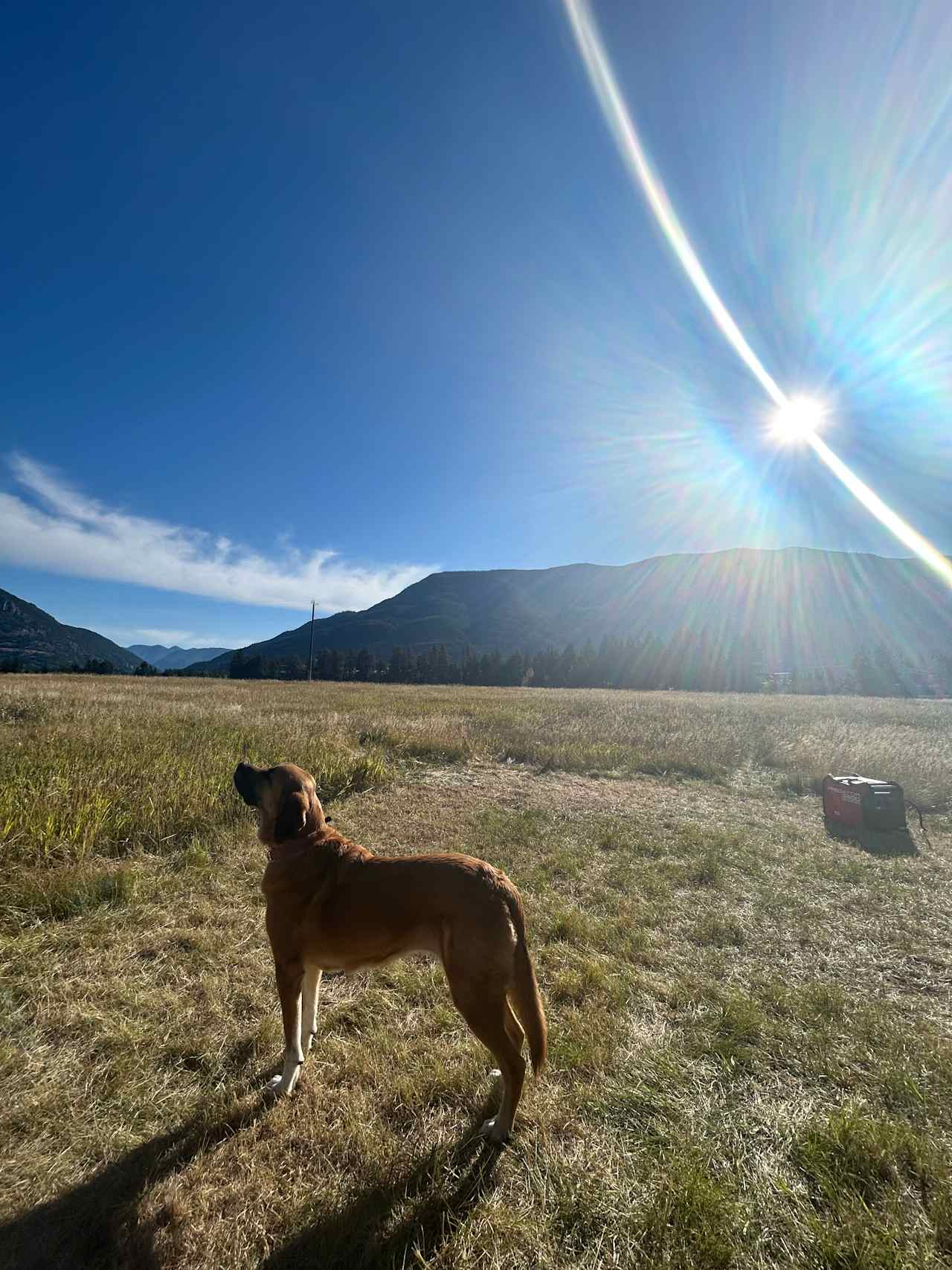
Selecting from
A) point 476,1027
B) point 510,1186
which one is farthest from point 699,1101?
point 476,1027

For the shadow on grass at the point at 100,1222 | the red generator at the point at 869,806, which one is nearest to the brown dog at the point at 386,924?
the shadow on grass at the point at 100,1222

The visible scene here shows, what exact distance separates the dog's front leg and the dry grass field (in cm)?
12

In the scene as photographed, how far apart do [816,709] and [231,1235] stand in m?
42.2

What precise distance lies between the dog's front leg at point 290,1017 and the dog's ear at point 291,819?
2.58 ft

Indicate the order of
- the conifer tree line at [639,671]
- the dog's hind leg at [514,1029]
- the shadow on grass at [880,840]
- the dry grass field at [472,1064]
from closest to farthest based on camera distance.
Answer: the dry grass field at [472,1064], the dog's hind leg at [514,1029], the shadow on grass at [880,840], the conifer tree line at [639,671]

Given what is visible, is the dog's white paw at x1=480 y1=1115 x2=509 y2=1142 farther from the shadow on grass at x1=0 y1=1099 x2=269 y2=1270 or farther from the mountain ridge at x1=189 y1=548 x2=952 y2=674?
the mountain ridge at x1=189 y1=548 x2=952 y2=674

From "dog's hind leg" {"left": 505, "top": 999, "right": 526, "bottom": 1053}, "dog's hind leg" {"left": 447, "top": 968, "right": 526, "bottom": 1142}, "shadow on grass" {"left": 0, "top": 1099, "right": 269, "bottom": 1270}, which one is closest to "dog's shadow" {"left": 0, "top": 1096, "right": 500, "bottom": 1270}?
"shadow on grass" {"left": 0, "top": 1099, "right": 269, "bottom": 1270}

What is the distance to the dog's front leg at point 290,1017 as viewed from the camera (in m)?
3.20

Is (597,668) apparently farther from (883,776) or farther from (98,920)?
(98,920)

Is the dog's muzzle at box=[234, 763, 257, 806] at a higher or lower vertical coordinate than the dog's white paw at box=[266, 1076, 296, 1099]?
higher

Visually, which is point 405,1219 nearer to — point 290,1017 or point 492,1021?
point 492,1021

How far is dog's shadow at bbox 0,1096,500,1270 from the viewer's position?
2.19 m

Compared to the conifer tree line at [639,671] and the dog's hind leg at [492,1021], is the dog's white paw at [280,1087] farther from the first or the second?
the conifer tree line at [639,671]

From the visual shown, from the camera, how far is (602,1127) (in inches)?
116
